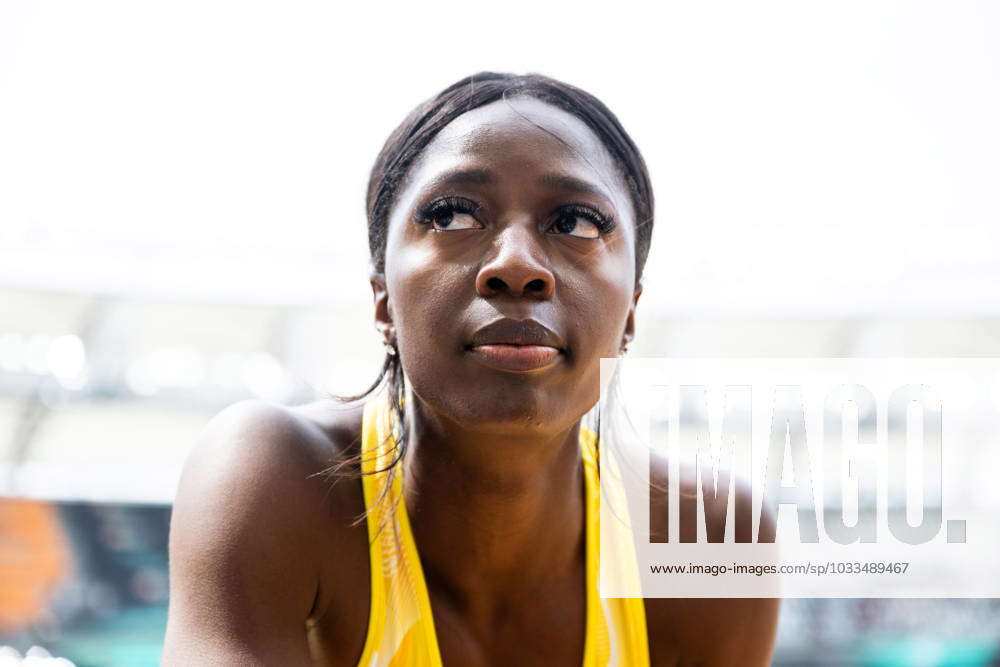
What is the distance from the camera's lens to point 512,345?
2.12 feet

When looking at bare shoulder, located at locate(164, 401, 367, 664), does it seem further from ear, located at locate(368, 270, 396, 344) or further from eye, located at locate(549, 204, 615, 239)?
eye, located at locate(549, 204, 615, 239)

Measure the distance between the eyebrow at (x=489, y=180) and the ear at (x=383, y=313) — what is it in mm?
122

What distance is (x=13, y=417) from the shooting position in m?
6.27

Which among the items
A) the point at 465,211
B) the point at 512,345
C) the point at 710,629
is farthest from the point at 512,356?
the point at 710,629

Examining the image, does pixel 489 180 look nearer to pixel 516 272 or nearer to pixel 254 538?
→ pixel 516 272

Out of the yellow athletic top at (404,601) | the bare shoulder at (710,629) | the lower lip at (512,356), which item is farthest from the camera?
the bare shoulder at (710,629)

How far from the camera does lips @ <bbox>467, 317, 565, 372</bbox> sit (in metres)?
0.64

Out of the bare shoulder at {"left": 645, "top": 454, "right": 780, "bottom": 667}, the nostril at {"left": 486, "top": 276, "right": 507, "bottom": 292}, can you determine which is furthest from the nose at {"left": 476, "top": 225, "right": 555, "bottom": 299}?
the bare shoulder at {"left": 645, "top": 454, "right": 780, "bottom": 667}

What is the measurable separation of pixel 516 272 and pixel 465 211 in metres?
0.08

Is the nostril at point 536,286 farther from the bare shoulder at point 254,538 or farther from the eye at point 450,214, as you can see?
the bare shoulder at point 254,538

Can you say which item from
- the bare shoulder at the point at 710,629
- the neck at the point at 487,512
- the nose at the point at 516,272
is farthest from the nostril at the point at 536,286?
the bare shoulder at the point at 710,629

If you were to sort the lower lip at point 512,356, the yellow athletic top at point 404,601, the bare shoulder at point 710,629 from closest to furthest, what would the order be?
the lower lip at point 512,356, the yellow athletic top at point 404,601, the bare shoulder at point 710,629

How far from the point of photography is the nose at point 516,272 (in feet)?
2.14

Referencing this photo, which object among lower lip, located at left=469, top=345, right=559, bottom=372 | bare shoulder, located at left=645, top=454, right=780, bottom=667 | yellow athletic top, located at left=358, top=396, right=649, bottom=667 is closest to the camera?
lower lip, located at left=469, top=345, right=559, bottom=372
